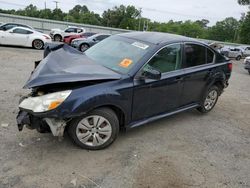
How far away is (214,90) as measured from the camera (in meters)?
5.00

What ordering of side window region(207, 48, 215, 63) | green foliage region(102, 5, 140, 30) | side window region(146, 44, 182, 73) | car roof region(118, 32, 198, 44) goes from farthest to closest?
green foliage region(102, 5, 140, 30) < side window region(207, 48, 215, 63) < car roof region(118, 32, 198, 44) < side window region(146, 44, 182, 73)

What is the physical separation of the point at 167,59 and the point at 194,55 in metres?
0.78

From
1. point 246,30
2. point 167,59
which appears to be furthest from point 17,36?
point 246,30

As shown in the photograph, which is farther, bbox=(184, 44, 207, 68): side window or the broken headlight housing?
bbox=(184, 44, 207, 68): side window

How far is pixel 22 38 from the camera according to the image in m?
13.5

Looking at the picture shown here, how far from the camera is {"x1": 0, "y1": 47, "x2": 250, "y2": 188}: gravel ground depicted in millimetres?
2803

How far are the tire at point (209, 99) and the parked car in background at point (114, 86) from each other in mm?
173

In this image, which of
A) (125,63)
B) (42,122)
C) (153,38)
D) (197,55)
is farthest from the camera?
(197,55)

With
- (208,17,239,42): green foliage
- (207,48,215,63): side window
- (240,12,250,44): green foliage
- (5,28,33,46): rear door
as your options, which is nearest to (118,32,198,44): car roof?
(207,48,215,63): side window

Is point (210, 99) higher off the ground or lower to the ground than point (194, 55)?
lower

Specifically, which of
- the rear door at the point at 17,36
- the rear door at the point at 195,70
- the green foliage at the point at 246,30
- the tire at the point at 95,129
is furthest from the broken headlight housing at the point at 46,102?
the green foliage at the point at 246,30

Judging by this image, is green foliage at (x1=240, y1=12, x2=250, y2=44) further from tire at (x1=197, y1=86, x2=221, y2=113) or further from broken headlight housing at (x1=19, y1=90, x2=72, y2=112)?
broken headlight housing at (x1=19, y1=90, x2=72, y2=112)

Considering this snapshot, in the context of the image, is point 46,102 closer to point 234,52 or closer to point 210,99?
point 210,99

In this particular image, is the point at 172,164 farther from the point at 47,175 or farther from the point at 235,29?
the point at 235,29
